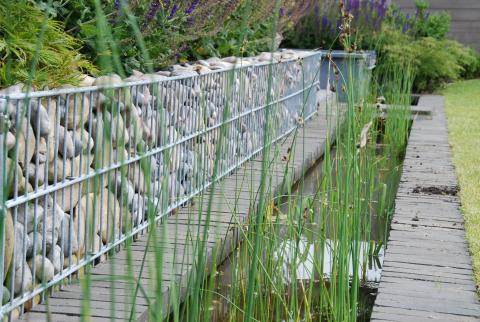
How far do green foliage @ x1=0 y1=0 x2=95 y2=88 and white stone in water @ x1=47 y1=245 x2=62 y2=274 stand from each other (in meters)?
0.55

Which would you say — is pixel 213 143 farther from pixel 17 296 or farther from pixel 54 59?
pixel 17 296

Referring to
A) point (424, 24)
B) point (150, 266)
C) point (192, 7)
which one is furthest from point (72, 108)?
point (424, 24)

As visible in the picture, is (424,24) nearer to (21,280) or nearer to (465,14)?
(465,14)

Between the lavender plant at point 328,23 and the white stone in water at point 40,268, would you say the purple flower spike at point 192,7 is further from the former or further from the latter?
the lavender plant at point 328,23

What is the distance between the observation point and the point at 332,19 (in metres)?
10.6

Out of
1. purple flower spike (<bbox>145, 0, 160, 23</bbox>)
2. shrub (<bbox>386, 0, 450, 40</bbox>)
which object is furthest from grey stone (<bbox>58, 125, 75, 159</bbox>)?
shrub (<bbox>386, 0, 450, 40</bbox>)

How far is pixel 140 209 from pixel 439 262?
1216 millimetres

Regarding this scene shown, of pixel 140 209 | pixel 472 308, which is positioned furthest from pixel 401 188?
pixel 472 308

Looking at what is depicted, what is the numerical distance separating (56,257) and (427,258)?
139 centimetres

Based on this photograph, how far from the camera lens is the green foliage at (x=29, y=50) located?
9.55 ft

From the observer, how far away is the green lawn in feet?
12.4

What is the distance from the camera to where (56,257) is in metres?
2.69

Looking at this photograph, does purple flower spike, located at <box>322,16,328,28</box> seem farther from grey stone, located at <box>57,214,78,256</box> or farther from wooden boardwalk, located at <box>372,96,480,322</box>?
grey stone, located at <box>57,214,78,256</box>

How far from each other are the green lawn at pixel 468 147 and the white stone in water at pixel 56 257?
142cm
